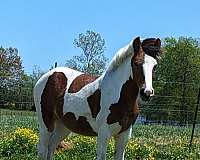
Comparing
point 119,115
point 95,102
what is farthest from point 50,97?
point 119,115

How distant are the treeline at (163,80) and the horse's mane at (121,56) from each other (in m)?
0.45

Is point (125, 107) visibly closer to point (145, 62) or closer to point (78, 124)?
point (145, 62)

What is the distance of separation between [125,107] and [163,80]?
2000cm

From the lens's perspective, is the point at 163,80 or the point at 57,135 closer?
the point at 57,135

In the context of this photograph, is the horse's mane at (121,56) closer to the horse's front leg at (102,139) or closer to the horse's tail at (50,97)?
the horse's front leg at (102,139)

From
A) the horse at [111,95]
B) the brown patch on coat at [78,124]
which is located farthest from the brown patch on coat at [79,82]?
the brown patch on coat at [78,124]

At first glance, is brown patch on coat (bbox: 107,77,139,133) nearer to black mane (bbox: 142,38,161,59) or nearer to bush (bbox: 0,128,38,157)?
black mane (bbox: 142,38,161,59)

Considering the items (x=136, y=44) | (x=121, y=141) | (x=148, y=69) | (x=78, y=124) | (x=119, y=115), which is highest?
(x=136, y=44)

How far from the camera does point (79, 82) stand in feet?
19.9

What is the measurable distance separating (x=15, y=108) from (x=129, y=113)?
53.3 ft

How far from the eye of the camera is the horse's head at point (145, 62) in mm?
4914

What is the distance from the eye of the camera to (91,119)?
18.3 feet

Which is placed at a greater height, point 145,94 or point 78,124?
point 145,94

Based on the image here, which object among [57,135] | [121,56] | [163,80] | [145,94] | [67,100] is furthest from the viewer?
[163,80]
